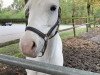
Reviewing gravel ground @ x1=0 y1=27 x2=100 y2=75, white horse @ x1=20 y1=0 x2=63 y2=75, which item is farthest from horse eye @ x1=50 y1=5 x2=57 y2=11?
gravel ground @ x1=0 y1=27 x2=100 y2=75

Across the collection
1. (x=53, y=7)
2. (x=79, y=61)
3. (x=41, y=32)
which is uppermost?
(x=53, y=7)

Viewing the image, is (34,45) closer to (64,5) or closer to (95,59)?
(95,59)

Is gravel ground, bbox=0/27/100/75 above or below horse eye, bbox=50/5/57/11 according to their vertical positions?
below

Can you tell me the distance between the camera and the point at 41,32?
2.62 m

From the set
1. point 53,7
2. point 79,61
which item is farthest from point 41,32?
point 79,61

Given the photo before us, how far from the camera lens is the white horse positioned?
236 centimetres

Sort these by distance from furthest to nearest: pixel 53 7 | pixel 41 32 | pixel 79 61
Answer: pixel 79 61
pixel 53 7
pixel 41 32

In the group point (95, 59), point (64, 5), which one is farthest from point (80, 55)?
point (64, 5)

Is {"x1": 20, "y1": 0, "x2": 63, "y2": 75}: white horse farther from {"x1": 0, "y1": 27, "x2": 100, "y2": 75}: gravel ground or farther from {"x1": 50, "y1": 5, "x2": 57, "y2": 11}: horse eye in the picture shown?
{"x1": 0, "y1": 27, "x2": 100, "y2": 75}: gravel ground

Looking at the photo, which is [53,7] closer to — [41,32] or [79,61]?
[41,32]

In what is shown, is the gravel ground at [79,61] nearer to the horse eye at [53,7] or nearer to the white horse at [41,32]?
the white horse at [41,32]

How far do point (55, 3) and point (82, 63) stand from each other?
435 cm

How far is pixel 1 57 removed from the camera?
1.48 m

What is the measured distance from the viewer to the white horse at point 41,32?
2.36 metres
